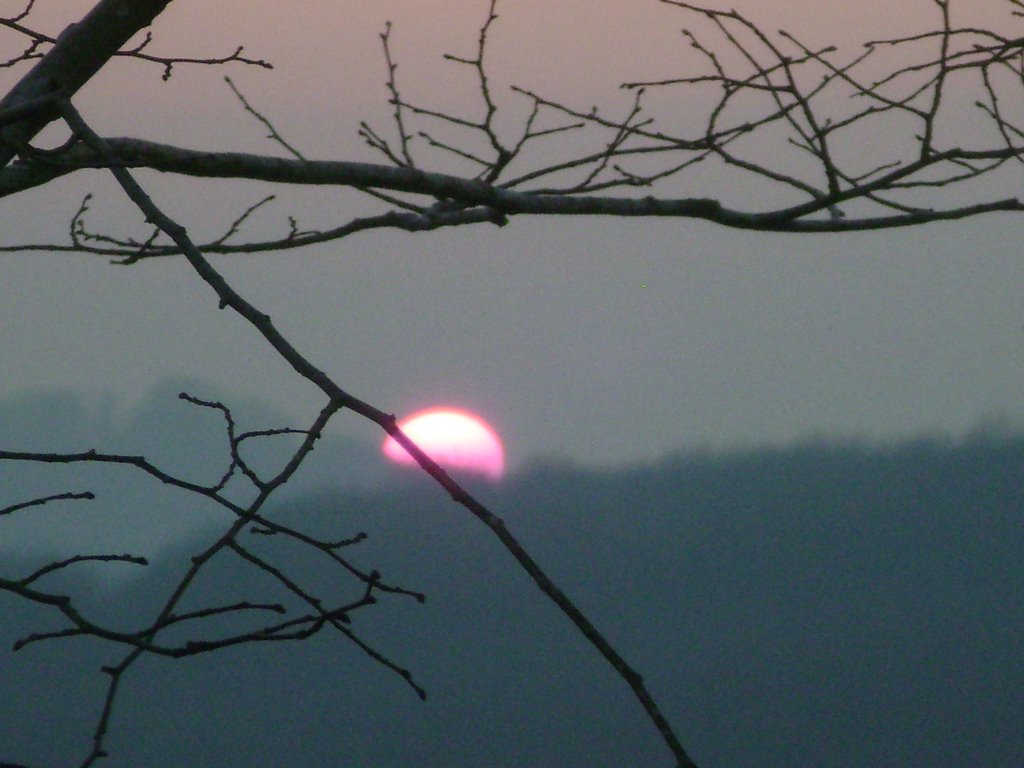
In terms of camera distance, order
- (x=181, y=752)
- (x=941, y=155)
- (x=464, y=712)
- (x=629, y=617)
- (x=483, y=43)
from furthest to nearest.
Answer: (x=629, y=617) < (x=464, y=712) < (x=181, y=752) < (x=483, y=43) < (x=941, y=155)

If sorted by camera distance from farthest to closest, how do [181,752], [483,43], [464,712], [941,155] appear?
[464,712] < [181,752] < [483,43] < [941,155]

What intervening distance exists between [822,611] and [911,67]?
35.1 metres

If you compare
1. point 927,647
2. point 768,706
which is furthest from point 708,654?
point 927,647

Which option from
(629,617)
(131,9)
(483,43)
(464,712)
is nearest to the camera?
(131,9)

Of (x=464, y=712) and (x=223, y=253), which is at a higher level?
(x=223, y=253)

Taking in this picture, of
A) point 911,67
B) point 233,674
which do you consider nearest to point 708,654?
point 233,674

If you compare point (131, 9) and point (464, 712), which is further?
point (464, 712)

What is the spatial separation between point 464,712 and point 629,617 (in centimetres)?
733

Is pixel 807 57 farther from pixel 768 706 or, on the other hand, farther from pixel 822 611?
pixel 822 611

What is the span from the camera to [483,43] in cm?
413

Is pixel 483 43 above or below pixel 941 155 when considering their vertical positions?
above

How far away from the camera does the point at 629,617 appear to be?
39531 millimetres

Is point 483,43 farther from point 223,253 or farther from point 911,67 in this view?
point 911,67

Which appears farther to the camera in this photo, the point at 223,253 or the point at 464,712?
the point at 464,712
